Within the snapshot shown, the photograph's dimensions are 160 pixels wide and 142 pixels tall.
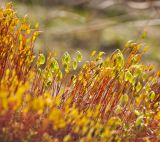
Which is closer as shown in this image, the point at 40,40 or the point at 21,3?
the point at 40,40

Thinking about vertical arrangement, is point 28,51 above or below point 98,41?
above

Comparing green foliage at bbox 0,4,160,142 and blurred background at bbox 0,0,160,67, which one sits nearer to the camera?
green foliage at bbox 0,4,160,142

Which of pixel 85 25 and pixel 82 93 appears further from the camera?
pixel 85 25

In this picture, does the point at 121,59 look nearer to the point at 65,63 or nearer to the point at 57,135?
the point at 65,63

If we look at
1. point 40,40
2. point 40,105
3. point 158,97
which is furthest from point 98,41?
point 40,105

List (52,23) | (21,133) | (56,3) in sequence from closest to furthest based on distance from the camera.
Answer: (21,133) → (52,23) → (56,3)

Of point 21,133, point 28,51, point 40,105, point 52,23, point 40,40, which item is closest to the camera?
point 40,105

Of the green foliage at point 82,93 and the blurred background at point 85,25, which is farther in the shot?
the blurred background at point 85,25
